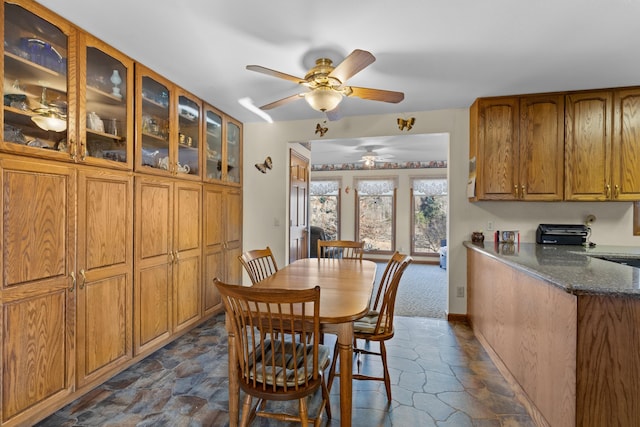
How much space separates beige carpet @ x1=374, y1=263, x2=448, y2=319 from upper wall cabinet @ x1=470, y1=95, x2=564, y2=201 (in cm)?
153

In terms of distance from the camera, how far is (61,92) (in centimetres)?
193

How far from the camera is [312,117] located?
3.89 m

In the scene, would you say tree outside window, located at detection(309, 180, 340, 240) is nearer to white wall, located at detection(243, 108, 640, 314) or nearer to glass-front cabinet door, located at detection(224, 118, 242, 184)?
Answer: white wall, located at detection(243, 108, 640, 314)

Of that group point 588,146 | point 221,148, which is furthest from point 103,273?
point 588,146

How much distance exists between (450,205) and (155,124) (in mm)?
3142

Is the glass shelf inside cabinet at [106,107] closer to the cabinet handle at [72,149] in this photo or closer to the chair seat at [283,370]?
the cabinet handle at [72,149]

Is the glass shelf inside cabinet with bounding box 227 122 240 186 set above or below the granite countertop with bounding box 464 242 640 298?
above

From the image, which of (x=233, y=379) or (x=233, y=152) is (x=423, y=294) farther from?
(x=233, y=379)

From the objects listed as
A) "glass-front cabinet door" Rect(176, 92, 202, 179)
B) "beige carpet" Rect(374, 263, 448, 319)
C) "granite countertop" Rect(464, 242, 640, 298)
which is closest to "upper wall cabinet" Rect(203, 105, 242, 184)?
"glass-front cabinet door" Rect(176, 92, 202, 179)

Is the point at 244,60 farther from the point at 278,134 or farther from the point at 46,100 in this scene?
the point at 278,134

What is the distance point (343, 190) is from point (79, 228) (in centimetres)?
634

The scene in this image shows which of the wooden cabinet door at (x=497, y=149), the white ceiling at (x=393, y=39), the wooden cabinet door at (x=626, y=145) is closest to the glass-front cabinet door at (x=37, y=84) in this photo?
the white ceiling at (x=393, y=39)

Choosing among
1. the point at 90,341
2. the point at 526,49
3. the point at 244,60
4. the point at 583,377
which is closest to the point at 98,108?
the point at 244,60

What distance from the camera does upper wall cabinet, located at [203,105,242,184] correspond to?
3.50m
